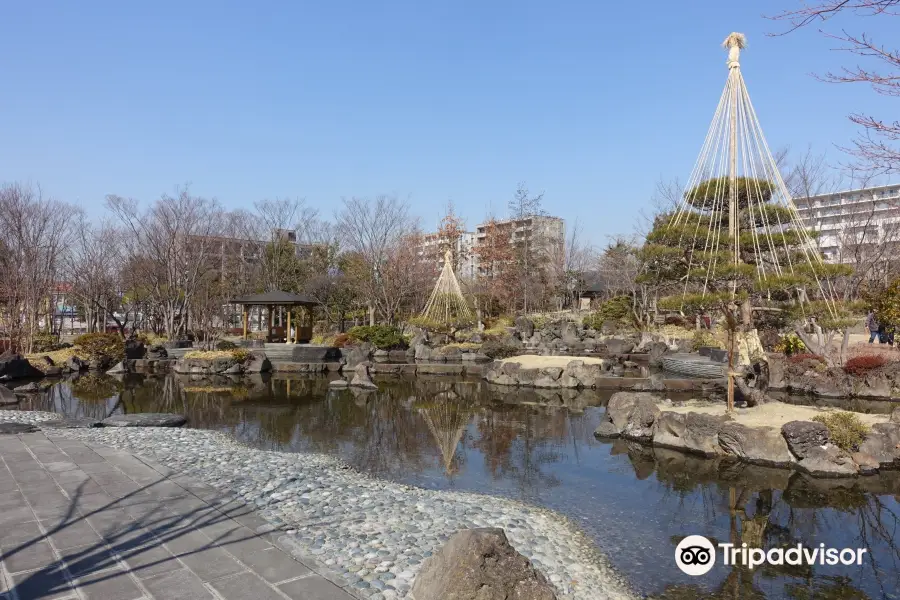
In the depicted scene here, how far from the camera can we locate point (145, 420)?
955 cm

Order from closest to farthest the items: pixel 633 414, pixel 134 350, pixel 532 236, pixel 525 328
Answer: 1. pixel 633 414
2. pixel 134 350
3. pixel 525 328
4. pixel 532 236

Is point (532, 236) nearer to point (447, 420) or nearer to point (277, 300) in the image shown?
point (277, 300)

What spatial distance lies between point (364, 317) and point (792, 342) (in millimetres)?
19520

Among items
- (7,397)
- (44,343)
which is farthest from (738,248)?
(44,343)

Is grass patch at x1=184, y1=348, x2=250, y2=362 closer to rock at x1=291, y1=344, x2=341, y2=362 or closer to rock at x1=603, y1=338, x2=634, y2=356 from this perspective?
rock at x1=291, y1=344, x2=341, y2=362

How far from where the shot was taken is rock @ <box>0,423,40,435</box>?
25.8 ft

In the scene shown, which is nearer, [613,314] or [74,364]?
[74,364]

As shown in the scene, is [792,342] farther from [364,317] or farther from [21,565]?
[364,317]

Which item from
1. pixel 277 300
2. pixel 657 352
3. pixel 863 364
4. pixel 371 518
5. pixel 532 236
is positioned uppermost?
pixel 532 236

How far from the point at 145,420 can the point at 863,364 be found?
47.6 ft

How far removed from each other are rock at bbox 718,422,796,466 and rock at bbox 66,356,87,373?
18930 millimetres

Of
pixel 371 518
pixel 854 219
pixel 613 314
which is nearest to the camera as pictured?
pixel 371 518

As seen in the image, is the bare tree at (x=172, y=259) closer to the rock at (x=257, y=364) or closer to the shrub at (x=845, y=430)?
the rock at (x=257, y=364)

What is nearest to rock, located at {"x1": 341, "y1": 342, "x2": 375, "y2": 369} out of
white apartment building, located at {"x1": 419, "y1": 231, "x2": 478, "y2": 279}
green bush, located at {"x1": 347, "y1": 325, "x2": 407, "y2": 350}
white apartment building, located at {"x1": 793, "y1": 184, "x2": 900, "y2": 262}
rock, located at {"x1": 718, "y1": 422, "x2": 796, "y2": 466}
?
green bush, located at {"x1": 347, "y1": 325, "x2": 407, "y2": 350}
